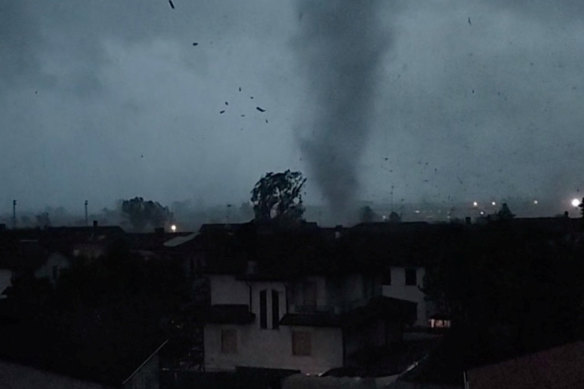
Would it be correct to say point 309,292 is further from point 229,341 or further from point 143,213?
point 143,213

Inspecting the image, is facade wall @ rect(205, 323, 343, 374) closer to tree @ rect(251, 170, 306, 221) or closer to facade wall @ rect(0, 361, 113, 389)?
facade wall @ rect(0, 361, 113, 389)

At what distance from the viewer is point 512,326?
15.7 metres

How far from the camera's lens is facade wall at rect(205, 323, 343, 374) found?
20.2 m

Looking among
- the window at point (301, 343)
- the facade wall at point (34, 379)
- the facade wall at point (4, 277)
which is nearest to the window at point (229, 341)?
the window at point (301, 343)

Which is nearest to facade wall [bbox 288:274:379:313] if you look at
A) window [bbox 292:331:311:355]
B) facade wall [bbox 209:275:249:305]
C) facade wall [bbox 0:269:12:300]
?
window [bbox 292:331:311:355]

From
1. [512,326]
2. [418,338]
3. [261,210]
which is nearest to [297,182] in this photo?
[261,210]

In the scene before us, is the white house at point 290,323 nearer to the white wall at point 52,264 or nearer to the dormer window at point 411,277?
the dormer window at point 411,277

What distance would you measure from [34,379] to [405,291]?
19.5 metres

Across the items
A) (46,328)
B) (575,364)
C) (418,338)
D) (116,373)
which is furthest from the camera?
(418,338)

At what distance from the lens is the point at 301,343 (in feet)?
67.9

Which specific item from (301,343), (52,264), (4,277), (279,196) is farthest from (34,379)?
(279,196)

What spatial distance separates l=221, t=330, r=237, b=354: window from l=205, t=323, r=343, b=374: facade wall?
92 mm

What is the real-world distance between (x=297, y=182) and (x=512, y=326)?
3771 centimetres

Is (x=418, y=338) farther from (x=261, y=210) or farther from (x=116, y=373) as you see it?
(x=261, y=210)
